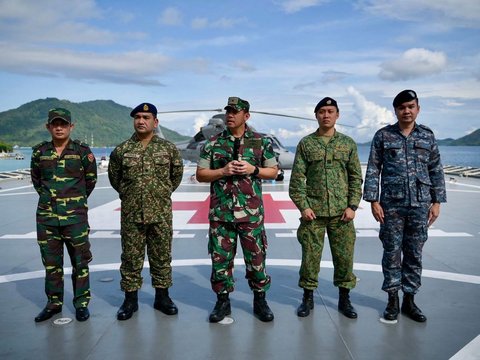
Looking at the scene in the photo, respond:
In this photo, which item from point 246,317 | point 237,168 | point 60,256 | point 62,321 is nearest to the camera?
point 237,168

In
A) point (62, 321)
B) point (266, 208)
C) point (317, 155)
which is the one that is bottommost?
point (62, 321)

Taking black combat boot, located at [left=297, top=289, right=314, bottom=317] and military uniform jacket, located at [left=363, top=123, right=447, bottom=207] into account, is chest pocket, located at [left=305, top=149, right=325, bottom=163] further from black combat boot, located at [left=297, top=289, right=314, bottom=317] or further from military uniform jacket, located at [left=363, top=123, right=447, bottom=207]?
black combat boot, located at [left=297, top=289, right=314, bottom=317]

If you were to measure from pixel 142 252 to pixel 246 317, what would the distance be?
112cm

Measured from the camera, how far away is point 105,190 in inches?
550

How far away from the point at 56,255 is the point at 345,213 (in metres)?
2.64

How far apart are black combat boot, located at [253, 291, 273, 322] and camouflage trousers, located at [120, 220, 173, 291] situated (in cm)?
83

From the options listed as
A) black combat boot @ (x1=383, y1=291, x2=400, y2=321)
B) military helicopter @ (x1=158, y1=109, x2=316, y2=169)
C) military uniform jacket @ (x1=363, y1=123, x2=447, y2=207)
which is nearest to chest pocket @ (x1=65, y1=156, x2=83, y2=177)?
military uniform jacket @ (x1=363, y1=123, x2=447, y2=207)

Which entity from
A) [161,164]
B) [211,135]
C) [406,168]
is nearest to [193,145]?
[211,135]

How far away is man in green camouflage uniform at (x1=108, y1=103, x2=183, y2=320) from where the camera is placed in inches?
149

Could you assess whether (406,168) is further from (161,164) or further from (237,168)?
(161,164)

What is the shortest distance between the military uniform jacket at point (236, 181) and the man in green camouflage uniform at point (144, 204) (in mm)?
430

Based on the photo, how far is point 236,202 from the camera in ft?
12.1

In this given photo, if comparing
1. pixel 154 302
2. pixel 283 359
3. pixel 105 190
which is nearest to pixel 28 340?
pixel 154 302

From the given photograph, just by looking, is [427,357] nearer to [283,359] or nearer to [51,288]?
[283,359]
